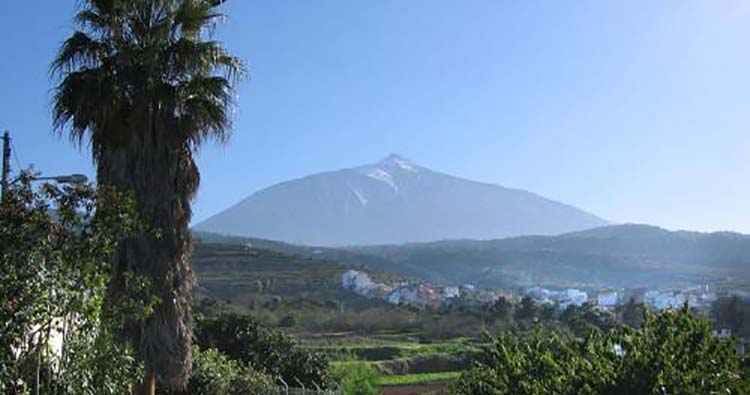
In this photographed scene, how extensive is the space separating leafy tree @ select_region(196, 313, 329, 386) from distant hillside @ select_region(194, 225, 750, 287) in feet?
338

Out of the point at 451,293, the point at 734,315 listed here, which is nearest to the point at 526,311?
the point at 734,315

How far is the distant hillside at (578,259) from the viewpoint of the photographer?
14012 cm

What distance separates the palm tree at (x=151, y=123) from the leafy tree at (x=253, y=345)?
40.9 feet

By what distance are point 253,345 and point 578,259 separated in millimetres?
147943

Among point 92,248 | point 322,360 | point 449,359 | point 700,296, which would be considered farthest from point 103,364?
point 700,296

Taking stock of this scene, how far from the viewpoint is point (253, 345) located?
26391mm

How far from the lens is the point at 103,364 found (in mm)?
10914

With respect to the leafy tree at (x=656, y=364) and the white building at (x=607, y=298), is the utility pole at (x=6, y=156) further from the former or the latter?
the white building at (x=607, y=298)

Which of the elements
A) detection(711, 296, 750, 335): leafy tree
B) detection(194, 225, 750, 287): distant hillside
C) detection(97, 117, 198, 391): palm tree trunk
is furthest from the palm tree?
detection(194, 225, 750, 287): distant hillside

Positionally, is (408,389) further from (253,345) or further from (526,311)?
(526,311)

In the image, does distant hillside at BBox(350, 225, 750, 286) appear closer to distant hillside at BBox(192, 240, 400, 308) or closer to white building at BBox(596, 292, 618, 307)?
white building at BBox(596, 292, 618, 307)

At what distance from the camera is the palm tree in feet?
43.4

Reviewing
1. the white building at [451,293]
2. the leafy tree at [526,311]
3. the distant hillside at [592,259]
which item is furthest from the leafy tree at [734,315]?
the distant hillside at [592,259]

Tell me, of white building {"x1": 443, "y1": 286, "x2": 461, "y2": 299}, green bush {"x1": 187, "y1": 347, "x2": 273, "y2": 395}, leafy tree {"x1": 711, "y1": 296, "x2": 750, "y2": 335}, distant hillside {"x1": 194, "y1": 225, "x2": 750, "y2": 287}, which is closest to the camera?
green bush {"x1": 187, "y1": 347, "x2": 273, "y2": 395}
